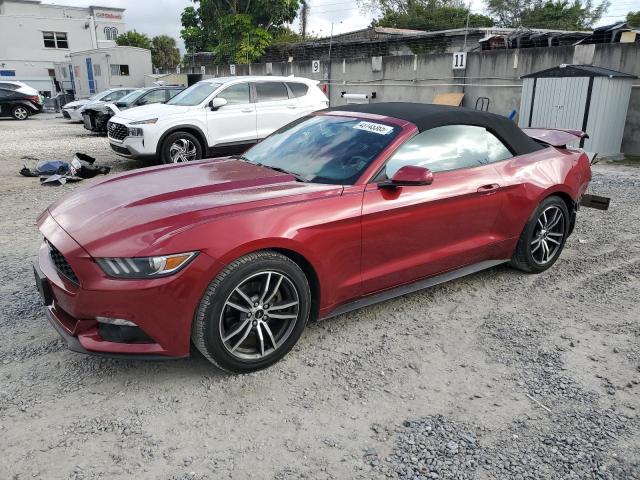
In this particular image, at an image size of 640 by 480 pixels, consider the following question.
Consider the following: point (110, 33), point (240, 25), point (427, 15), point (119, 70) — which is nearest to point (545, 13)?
point (427, 15)

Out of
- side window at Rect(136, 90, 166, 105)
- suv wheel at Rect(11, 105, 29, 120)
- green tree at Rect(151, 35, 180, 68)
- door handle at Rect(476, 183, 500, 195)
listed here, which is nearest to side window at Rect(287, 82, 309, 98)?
door handle at Rect(476, 183, 500, 195)

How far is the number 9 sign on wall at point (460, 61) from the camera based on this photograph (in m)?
16.2

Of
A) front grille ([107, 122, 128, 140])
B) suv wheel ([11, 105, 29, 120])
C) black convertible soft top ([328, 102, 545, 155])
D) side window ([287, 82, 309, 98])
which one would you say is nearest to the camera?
black convertible soft top ([328, 102, 545, 155])

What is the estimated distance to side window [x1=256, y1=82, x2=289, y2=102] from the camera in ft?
32.7

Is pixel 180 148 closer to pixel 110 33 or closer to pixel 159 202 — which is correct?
pixel 159 202

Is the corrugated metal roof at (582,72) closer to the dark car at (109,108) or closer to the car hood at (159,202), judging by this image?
the car hood at (159,202)

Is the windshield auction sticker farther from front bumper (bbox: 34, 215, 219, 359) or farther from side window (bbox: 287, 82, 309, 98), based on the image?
side window (bbox: 287, 82, 309, 98)

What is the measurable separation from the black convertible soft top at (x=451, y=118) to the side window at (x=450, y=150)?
49mm

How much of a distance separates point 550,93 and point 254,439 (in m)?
11.1

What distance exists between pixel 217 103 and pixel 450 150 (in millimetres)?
6409

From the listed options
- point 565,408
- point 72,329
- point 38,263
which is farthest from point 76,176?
point 565,408

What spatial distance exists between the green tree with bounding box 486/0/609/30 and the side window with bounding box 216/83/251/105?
30808mm

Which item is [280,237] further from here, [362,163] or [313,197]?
[362,163]

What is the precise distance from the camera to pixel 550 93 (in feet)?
37.0
